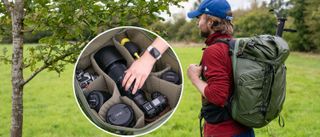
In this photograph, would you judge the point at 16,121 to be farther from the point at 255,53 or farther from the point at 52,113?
the point at 52,113

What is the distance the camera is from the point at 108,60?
3.38m

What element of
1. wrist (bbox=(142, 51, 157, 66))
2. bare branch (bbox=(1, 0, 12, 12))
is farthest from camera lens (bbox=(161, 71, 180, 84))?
bare branch (bbox=(1, 0, 12, 12))

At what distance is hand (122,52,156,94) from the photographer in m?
3.26

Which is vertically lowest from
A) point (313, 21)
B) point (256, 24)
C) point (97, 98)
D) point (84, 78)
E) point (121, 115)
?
point (256, 24)

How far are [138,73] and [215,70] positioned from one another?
0.58 meters

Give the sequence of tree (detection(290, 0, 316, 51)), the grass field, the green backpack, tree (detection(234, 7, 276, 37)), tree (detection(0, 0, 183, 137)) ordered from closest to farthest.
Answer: the green backpack < tree (detection(0, 0, 183, 137)) < the grass field < tree (detection(290, 0, 316, 51)) < tree (detection(234, 7, 276, 37))

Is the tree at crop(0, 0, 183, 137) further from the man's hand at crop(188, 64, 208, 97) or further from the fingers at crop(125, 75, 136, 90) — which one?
the fingers at crop(125, 75, 136, 90)

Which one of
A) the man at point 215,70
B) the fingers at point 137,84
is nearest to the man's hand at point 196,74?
the man at point 215,70

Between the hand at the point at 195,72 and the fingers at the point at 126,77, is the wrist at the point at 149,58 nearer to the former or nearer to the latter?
the fingers at the point at 126,77

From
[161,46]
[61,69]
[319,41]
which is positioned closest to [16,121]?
[61,69]

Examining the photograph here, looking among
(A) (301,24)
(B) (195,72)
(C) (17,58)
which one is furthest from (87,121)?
(A) (301,24)

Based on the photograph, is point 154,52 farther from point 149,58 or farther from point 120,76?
point 120,76

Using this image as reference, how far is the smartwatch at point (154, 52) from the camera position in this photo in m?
3.34

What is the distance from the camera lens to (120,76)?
10.7 feet
